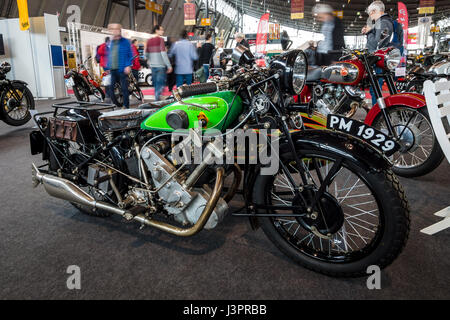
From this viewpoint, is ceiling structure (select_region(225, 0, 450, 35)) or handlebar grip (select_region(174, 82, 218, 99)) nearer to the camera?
handlebar grip (select_region(174, 82, 218, 99))

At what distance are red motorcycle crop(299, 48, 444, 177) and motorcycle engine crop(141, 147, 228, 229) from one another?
1346 mm

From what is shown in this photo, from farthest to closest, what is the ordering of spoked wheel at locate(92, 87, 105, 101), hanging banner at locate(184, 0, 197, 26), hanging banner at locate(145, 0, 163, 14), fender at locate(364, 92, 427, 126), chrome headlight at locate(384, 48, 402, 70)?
hanging banner at locate(145, 0, 163, 14)
hanging banner at locate(184, 0, 197, 26)
spoked wheel at locate(92, 87, 105, 101)
chrome headlight at locate(384, 48, 402, 70)
fender at locate(364, 92, 427, 126)

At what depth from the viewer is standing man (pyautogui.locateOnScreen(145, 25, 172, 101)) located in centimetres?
602

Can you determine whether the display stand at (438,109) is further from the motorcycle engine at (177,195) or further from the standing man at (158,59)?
the standing man at (158,59)

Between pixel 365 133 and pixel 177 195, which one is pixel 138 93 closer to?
pixel 177 195

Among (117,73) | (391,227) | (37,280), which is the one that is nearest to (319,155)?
(391,227)

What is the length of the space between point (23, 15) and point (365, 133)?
10.2 meters

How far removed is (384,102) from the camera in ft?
10.0

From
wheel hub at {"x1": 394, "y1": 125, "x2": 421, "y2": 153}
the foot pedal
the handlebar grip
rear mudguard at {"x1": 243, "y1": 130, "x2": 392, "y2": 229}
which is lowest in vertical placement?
the foot pedal

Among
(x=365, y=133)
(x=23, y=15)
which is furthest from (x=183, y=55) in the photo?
(x=23, y=15)

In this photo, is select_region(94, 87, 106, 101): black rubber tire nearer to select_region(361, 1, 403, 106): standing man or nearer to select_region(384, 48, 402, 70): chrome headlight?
select_region(361, 1, 403, 106): standing man

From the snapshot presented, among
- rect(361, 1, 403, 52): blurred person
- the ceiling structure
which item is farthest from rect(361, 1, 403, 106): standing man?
the ceiling structure
